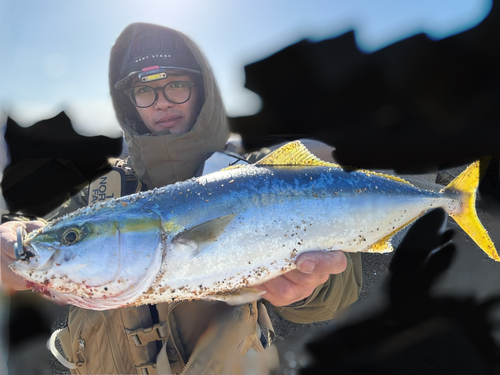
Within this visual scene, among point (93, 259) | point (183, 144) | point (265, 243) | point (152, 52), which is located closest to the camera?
point (93, 259)

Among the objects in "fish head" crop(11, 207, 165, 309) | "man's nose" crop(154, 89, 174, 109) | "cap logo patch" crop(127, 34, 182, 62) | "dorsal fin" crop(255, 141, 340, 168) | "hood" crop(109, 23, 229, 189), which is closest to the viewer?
"fish head" crop(11, 207, 165, 309)

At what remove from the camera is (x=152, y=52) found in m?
1.89

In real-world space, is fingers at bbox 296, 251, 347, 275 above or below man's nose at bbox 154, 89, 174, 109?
below

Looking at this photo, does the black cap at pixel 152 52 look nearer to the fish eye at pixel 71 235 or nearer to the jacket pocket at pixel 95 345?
the fish eye at pixel 71 235

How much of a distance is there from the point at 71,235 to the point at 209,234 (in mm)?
434

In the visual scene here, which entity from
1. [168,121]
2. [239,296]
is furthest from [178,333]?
[168,121]

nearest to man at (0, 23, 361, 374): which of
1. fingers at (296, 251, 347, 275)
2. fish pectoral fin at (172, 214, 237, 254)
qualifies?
fingers at (296, 251, 347, 275)

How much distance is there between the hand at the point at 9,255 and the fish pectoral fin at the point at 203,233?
63cm

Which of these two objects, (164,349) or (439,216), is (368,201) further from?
(439,216)

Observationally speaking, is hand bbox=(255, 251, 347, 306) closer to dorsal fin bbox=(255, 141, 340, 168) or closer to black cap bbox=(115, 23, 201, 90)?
dorsal fin bbox=(255, 141, 340, 168)

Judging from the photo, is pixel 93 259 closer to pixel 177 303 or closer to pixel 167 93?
pixel 177 303

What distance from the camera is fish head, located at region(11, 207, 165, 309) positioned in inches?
32.0

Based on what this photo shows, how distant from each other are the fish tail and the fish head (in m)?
1.27

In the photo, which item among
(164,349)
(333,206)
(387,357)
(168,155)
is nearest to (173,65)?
(168,155)
